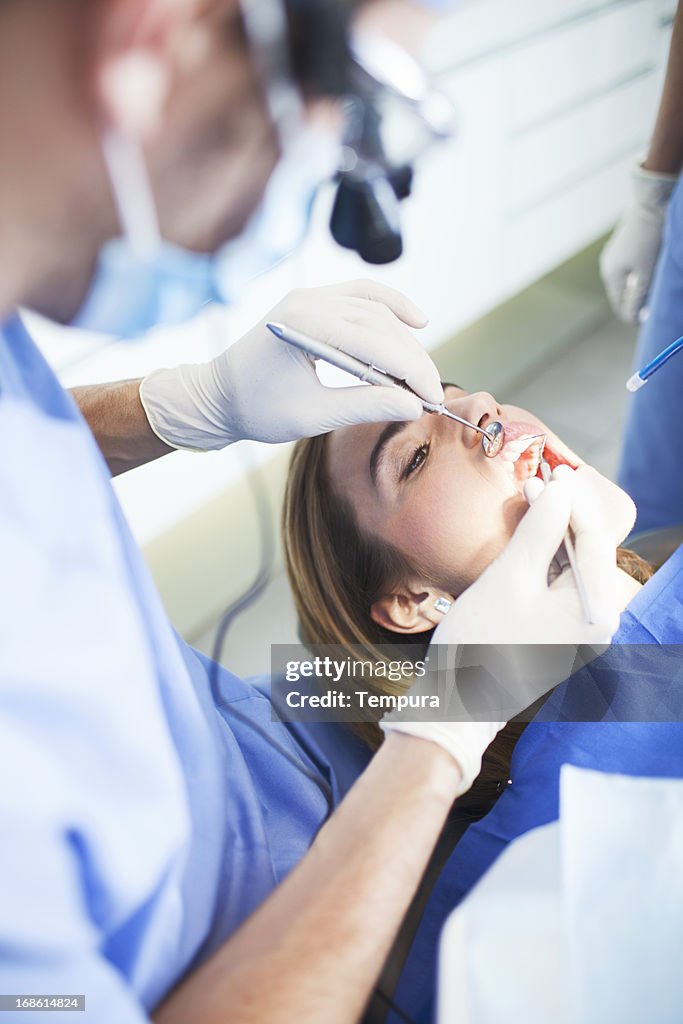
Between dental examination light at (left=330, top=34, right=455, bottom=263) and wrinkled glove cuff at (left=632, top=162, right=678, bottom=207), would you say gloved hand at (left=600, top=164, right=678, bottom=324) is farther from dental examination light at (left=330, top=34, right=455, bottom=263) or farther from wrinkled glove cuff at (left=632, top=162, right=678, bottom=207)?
dental examination light at (left=330, top=34, right=455, bottom=263)

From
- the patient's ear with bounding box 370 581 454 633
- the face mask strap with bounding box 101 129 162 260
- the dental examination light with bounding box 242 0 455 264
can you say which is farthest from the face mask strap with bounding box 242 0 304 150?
the patient's ear with bounding box 370 581 454 633

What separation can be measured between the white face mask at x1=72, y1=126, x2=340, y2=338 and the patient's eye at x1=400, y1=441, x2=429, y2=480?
0.37 meters

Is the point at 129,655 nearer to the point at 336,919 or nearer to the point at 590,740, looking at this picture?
the point at 336,919

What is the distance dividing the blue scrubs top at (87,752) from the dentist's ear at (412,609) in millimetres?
376

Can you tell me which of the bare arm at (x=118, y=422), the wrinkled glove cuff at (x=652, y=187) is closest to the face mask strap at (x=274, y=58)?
the bare arm at (x=118, y=422)

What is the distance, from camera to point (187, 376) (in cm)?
100

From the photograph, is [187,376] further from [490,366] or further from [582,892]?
[490,366]

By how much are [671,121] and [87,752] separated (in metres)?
1.34

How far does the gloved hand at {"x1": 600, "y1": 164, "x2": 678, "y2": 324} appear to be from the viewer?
4.56ft

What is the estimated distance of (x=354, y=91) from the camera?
0.64 metres

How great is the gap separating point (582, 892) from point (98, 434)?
0.78m

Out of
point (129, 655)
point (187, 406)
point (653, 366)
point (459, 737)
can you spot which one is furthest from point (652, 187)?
point (129, 655)

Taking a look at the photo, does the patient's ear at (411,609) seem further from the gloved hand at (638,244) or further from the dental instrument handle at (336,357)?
the gloved hand at (638,244)

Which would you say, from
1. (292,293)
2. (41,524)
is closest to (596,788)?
(41,524)
